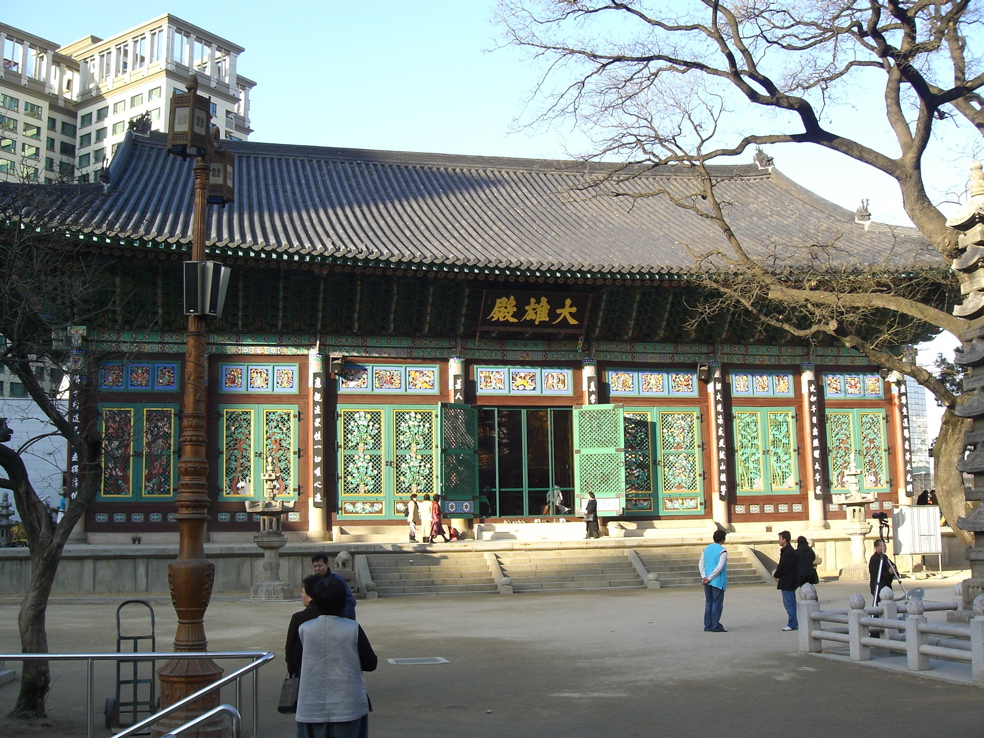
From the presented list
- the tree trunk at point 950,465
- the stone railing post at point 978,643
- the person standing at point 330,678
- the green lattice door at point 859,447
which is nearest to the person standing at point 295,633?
the person standing at point 330,678

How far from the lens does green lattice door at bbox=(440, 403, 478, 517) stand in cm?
1928

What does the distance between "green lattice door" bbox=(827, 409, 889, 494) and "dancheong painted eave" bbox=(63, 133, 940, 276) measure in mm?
3417

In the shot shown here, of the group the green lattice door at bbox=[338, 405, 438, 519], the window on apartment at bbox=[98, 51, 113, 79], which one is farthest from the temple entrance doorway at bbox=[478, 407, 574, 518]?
the window on apartment at bbox=[98, 51, 113, 79]

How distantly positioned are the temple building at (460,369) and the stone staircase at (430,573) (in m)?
1.53

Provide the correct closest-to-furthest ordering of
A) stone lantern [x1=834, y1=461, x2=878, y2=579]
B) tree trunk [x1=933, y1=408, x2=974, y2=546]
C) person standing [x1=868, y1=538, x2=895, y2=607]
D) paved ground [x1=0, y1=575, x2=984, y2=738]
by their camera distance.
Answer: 1. paved ground [x1=0, y1=575, x2=984, y2=738]
2. person standing [x1=868, y1=538, x2=895, y2=607]
3. tree trunk [x1=933, y1=408, x2=974, y2=546]
4. stone lantern [x1=834, y1=461, x2=878, y2=579]

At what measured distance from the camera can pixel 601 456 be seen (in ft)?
65.1

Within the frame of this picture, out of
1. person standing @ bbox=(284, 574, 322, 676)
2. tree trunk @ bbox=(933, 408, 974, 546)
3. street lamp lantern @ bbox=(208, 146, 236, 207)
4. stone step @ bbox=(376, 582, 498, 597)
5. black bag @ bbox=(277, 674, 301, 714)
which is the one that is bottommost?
stone step @ bbox=(376, 582, 498, 597)

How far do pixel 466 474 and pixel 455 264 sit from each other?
405 centimetres

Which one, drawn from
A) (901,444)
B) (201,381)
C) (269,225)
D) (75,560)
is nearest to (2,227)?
(201,381)

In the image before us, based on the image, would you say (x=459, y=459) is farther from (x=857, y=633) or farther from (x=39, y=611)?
(x=39, y=611)

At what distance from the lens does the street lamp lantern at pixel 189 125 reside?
7.83m

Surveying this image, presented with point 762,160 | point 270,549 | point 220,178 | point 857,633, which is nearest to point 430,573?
point 270,549

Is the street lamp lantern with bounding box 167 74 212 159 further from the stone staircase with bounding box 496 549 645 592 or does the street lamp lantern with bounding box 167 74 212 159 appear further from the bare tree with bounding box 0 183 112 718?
the stone staircase with bounding box 496 549 645 592

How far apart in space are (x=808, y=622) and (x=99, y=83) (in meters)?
71.3
